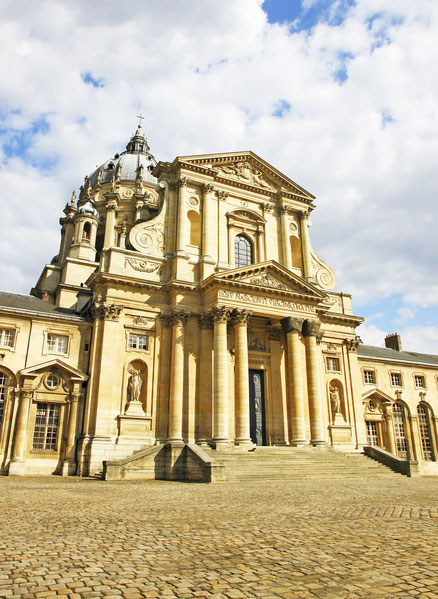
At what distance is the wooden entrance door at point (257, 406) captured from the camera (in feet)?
94.3

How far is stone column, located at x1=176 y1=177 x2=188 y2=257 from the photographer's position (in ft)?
96.3

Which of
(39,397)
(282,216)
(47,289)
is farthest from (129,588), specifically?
(47,289)

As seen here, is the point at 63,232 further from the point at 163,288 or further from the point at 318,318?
the point at 318,318

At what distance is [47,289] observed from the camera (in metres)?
43.0

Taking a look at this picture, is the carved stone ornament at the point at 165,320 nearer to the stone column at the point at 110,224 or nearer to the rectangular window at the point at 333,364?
the rectangular window at the point at 333,364

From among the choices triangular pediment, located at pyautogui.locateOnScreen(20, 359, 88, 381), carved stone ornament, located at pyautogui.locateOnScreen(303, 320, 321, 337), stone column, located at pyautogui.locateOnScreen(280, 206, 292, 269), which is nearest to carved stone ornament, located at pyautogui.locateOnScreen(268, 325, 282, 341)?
carved stone ornament, located at pyautogui.locateOnScreen(303, 320, 321, 337)

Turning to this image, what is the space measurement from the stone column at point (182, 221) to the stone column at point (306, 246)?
9209mm

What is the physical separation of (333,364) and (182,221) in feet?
47.0

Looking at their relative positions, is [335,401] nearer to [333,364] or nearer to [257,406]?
[333,364]

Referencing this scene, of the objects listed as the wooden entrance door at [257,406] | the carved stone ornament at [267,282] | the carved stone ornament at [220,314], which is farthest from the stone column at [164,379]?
the carved stone ornament at [267,282]

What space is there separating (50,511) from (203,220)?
22.8m

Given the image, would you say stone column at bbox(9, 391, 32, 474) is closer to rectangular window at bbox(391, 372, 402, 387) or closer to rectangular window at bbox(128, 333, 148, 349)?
rectangular window at bbox(128, 333, 148, 349)

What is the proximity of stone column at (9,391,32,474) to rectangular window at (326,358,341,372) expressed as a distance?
19248mm

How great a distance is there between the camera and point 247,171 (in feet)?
112
